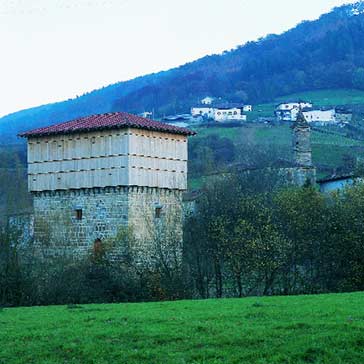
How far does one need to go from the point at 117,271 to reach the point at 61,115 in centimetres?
13275

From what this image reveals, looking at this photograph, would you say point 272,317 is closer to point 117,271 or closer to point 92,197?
point 117,271

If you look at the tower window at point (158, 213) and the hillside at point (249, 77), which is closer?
the tower window at point (158, 213)

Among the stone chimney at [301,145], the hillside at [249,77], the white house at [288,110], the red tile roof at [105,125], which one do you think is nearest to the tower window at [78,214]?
the red tile roof at [105,125]

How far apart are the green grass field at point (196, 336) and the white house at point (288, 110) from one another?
108367 mm

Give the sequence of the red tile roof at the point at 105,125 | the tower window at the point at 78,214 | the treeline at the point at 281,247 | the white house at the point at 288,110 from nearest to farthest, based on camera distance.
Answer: the treeline at the point at 281,247
the red tile roof at the point at 105,125
the tower window at the point at 78,214
the white house at the point at 288,110

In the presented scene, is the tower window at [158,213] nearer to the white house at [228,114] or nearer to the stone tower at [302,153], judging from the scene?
the stone tower at [302,153]

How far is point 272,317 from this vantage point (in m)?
17.1

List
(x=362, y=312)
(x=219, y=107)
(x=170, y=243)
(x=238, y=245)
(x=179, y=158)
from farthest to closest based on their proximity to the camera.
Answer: (x=219, y=107)
(x=179, y=158)
(x=170, y=243)
(x=238, y=245)
(x=362, y=312)

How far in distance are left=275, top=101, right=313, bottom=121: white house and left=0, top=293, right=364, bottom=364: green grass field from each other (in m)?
108

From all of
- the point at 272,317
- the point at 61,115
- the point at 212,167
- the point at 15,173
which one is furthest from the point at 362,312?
the point at 61,115

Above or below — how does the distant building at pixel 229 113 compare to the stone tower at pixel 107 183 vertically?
above

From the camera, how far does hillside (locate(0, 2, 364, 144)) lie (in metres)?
160

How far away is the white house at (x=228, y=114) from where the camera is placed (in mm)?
135625

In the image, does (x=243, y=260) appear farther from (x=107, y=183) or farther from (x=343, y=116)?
(x=343, y=116)
